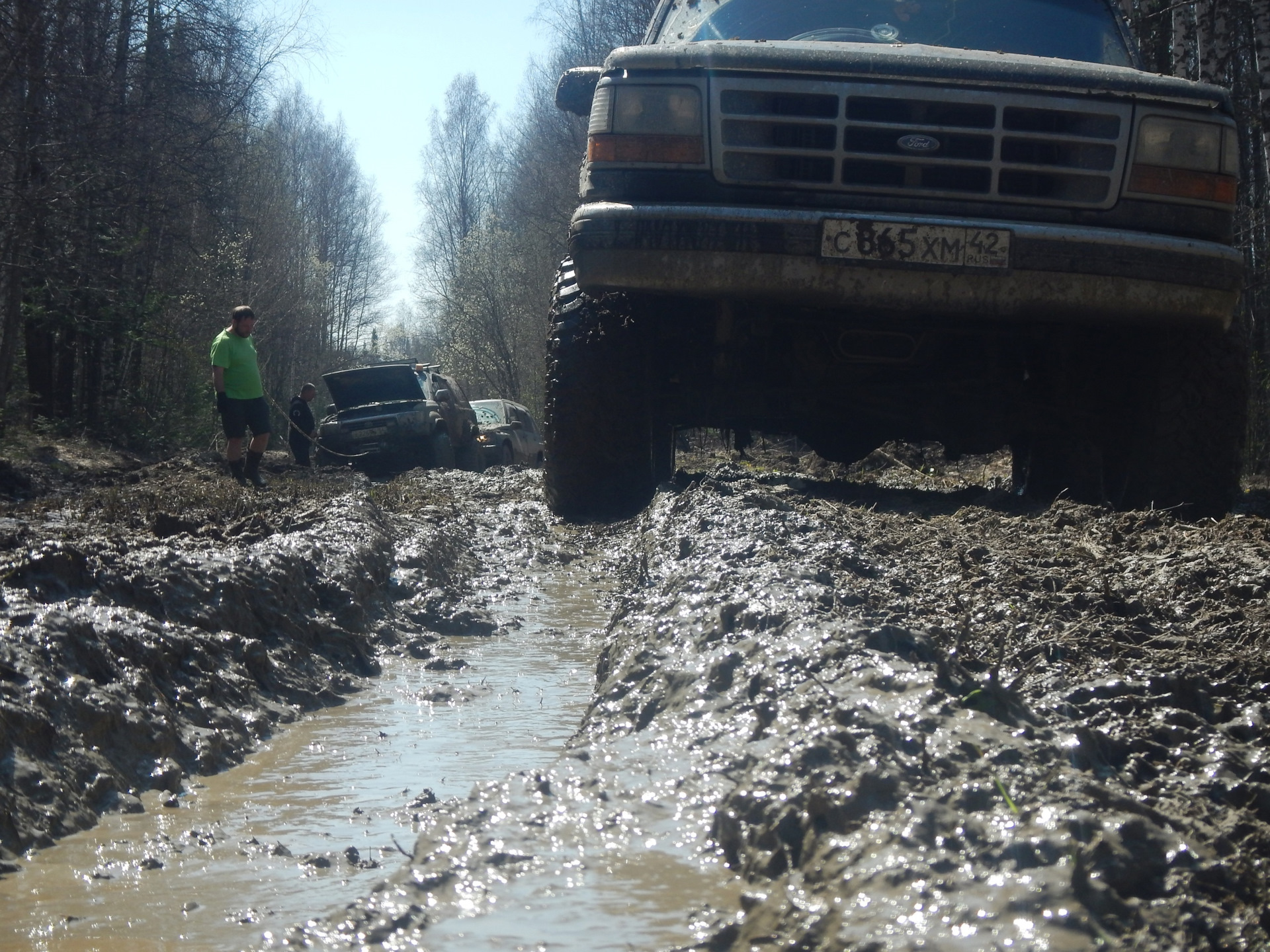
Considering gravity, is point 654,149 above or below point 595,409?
above

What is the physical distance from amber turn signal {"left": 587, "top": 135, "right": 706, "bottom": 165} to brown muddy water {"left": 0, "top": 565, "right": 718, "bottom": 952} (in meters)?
1.98

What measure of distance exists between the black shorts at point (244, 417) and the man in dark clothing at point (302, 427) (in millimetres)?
5580

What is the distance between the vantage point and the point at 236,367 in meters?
10.0

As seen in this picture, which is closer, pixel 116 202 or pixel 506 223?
pixel 116 202

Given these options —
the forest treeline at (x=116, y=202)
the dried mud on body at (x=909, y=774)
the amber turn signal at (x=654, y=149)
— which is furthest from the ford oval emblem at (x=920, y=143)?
the forest treeline at (x=116, y=202)

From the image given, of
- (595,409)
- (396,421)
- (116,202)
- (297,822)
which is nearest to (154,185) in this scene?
(116,202)

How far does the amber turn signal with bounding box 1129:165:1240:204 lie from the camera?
184 inches

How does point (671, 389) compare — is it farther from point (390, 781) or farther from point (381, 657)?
point (390, 781)

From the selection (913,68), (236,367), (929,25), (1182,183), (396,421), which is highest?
(929,25)

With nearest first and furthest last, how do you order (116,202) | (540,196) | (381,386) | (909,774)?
(909,774), (116,202), (381,386), (540,196)

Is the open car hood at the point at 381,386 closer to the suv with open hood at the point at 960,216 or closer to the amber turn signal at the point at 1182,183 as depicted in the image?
the suv with open hood at the point at 960,216

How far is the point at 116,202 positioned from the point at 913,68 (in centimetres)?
1258

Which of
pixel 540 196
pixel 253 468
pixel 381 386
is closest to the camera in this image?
pixel 253 468

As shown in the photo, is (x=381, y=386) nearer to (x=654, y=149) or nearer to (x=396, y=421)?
(x=396, y=421)
